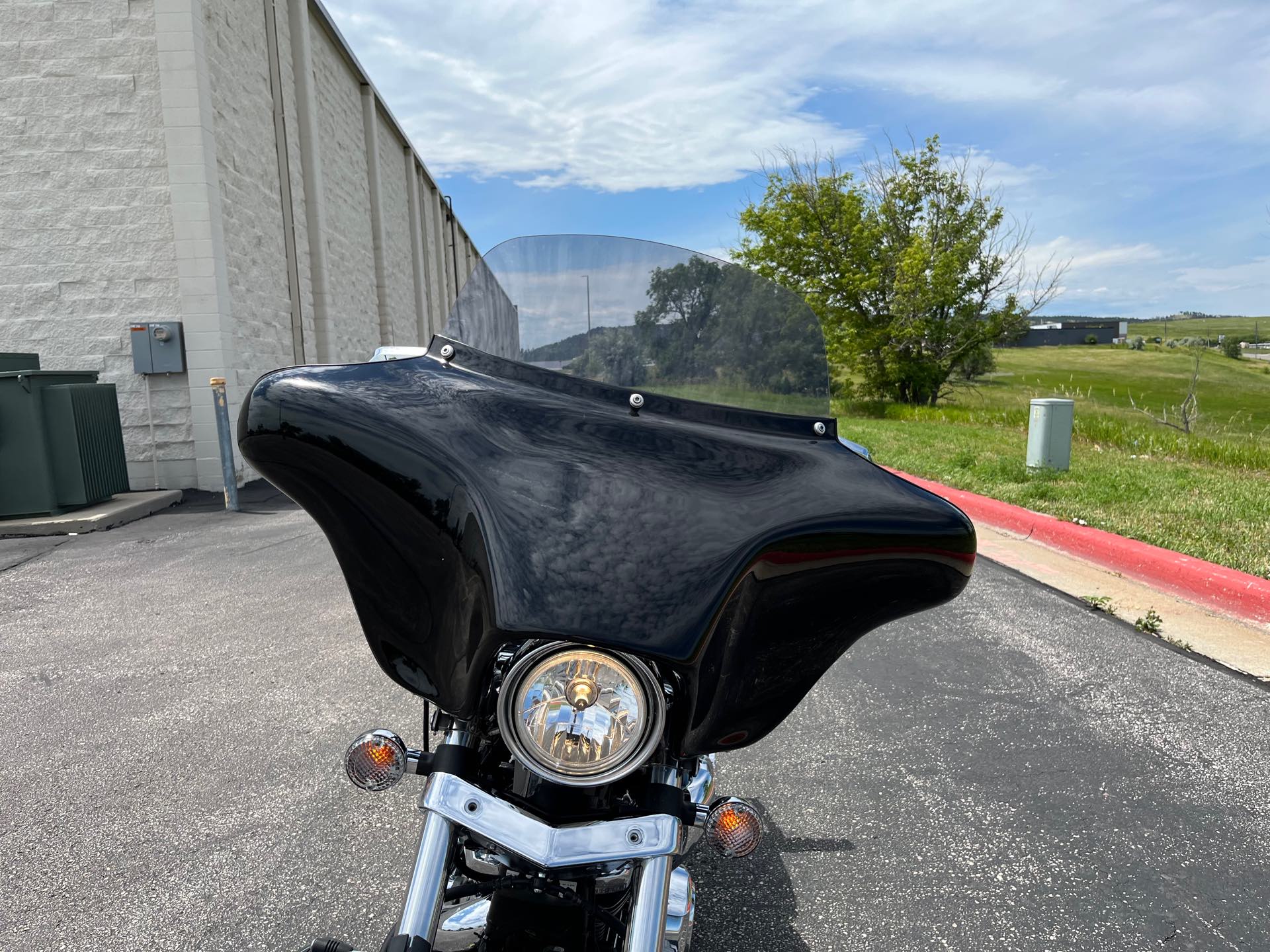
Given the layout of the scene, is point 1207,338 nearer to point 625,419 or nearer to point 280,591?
point 280,591

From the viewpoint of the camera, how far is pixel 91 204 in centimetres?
1021

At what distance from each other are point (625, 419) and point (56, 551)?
7613 millimetres

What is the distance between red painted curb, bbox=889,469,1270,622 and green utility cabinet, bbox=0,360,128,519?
7.90 metres

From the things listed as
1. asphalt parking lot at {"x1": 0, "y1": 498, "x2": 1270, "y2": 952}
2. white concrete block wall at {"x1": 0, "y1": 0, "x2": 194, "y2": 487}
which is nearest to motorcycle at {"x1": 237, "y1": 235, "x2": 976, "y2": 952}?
asphalt parking lot at {"x1": 0, "y1": 498, "x2": 1270, "y2": 952}

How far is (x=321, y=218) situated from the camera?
1519cm

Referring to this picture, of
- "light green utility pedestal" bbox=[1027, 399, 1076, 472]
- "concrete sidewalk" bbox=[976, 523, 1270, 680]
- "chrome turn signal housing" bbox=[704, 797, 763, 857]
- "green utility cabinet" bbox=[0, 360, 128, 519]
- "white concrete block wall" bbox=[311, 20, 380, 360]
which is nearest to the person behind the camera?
"chrome turn signal housing" bbox=[704, 797, 763, 857]

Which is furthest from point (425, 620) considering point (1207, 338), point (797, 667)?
point (1207, 338)

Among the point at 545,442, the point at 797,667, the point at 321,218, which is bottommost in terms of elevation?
the point at 797,667

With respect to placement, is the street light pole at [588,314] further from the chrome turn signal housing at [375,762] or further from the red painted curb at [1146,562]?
the red painted curb at [1146,562]

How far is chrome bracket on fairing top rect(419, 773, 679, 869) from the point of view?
4.18 feet

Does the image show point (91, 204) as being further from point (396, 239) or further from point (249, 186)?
point (396, 239)

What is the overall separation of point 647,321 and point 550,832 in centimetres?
103

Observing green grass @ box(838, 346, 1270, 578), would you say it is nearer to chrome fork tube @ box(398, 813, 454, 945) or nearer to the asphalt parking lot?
the asphalt parking lot

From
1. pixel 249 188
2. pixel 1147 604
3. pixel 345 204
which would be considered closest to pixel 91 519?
pixel 249 188
